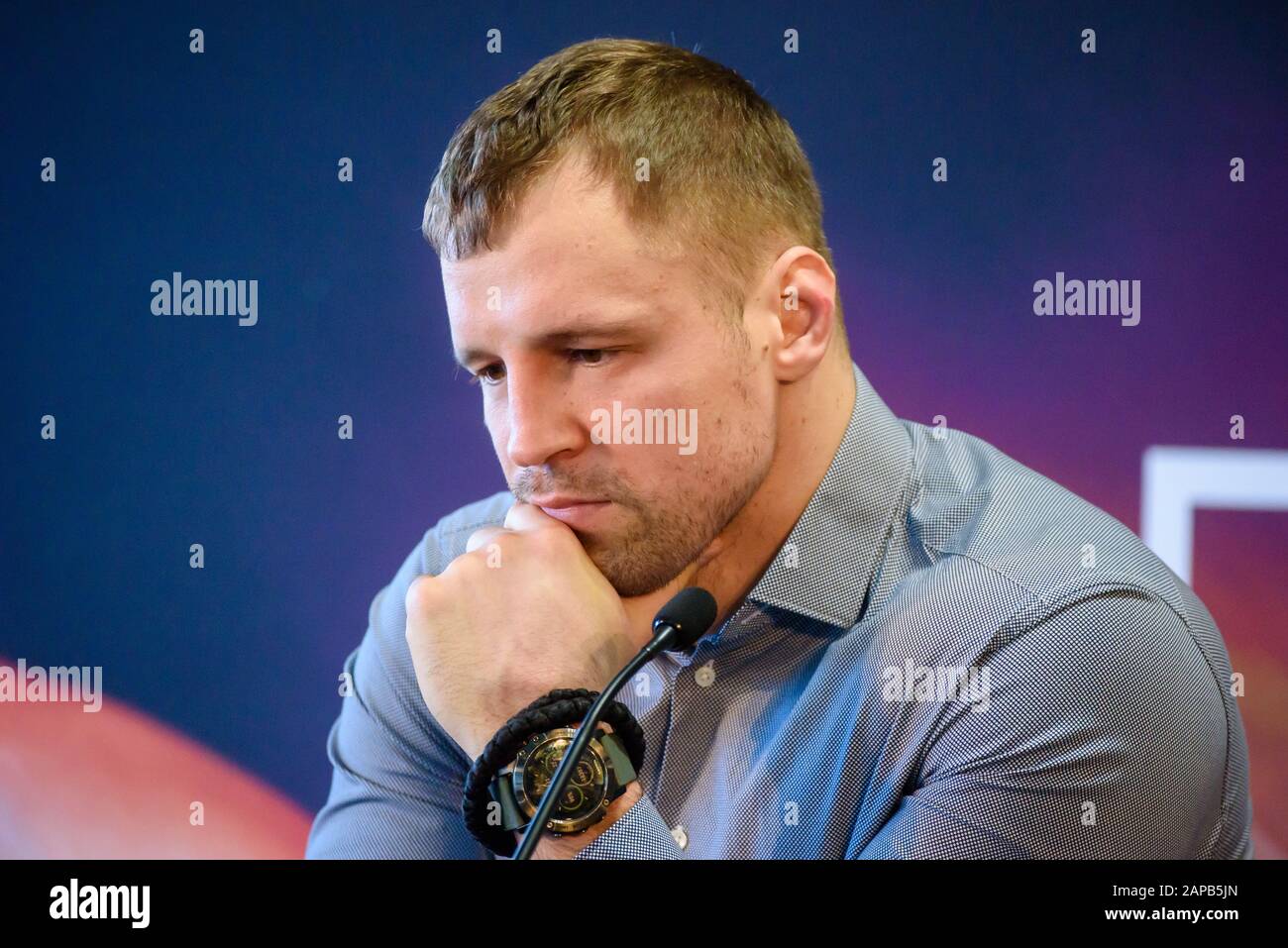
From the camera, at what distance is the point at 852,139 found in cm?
200

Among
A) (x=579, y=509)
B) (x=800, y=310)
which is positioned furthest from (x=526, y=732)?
(x=800, y=310)

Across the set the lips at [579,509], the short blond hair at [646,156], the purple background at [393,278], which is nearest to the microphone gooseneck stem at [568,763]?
the lips at [579,509]

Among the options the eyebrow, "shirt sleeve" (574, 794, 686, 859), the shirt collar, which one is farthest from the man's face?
"shirt sleeve" (574, 794, 686, 859)

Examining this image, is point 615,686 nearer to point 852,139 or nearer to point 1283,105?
point 852,139

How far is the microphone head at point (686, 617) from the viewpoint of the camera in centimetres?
135

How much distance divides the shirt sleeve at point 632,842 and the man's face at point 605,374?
13.9 inches

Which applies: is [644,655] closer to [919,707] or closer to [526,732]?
A: [526,732]

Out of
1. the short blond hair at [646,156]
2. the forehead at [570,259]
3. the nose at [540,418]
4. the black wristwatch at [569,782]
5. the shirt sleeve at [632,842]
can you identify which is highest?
the short blond hair at [646,156]

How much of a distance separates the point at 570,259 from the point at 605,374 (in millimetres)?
151

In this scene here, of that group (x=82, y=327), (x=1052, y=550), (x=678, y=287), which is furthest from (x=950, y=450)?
(x=82, y=327)

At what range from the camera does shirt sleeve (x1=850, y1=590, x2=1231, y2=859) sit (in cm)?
140

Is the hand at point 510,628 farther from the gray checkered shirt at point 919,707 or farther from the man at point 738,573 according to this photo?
the gray checkered shirt at point 919,707

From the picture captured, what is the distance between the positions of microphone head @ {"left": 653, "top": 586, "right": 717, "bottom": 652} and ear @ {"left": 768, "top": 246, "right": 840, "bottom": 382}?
0.41 m

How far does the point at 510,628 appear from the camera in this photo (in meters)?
1.50
